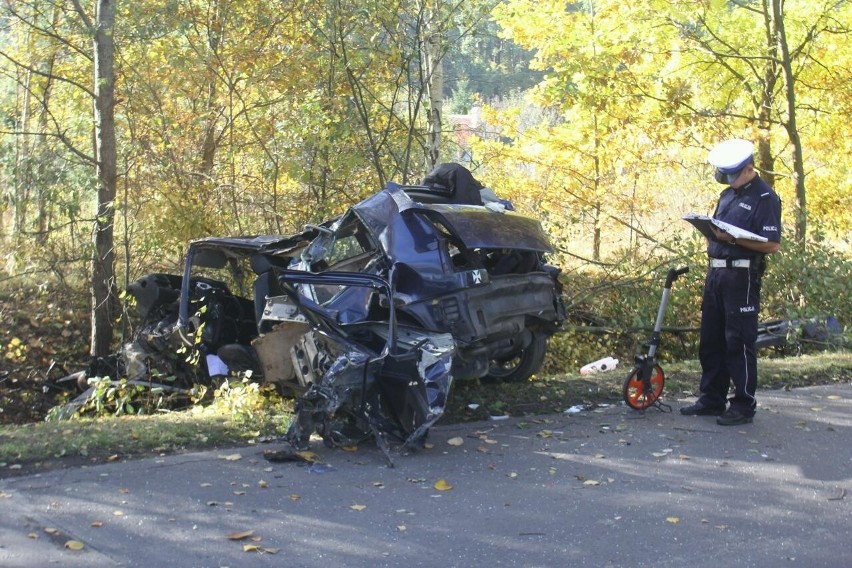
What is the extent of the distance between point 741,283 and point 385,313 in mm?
2696

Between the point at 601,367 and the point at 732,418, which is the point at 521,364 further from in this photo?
the point at 601,367

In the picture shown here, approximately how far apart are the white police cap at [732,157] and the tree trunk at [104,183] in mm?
7891

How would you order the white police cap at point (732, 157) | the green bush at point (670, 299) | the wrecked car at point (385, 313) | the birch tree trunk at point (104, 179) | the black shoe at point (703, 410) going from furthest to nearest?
the green bush at point (670, 299) < the birch tree trunk at point (104, 179) < the black shoe at point (703, 410) < the white police cap at point (732, 157) < the wrecked car at point (385, 313)

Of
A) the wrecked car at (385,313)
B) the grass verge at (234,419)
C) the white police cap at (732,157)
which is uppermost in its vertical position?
the white police cap at (732,157)

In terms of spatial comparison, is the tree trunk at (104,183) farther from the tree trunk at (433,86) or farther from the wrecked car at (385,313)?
the tree trunk at (433,86)

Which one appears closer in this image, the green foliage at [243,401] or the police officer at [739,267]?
the police officer at [739,267]

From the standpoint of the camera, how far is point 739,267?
267 inches

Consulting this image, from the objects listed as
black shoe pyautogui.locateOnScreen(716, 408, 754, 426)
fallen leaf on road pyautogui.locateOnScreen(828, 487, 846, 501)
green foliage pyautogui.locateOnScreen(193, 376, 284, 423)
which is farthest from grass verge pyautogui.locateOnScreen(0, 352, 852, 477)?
fallen leaf on road pyautogui.locateOnScreen(828, 487, 846, 501)

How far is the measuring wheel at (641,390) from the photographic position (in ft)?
23.9

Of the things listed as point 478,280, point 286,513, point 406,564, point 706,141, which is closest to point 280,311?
point 478,280

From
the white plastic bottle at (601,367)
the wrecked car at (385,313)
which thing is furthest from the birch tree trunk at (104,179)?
the white plastic bottle at (601,367)

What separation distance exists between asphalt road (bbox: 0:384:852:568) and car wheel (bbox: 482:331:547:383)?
161 centimetres

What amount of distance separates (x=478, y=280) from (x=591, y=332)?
234 inches

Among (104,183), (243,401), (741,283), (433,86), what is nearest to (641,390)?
(741,283)
